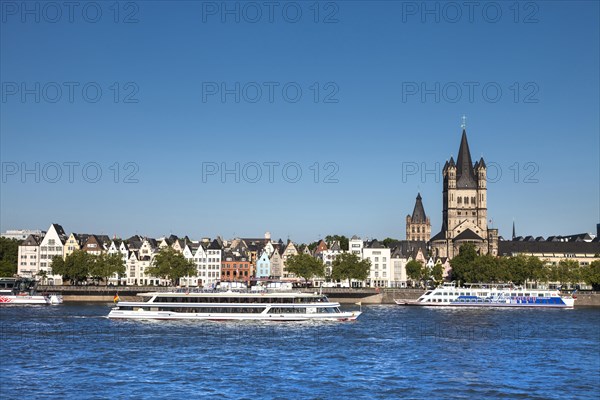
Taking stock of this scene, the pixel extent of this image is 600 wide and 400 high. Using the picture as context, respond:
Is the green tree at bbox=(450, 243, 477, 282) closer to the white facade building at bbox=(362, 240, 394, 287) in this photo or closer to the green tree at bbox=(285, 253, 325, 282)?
the white facade building at bbox=(362, 240, 394, 287)

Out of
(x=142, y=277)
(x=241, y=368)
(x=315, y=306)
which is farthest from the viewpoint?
(x=142, y=277)

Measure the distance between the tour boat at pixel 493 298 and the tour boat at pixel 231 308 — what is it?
1653 inches

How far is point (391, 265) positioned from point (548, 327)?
302 ft

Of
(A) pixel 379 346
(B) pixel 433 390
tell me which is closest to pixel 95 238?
(A) pixel 379 346

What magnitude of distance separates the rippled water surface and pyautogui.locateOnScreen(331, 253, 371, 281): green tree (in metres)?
66.9

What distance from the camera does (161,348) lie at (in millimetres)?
67500

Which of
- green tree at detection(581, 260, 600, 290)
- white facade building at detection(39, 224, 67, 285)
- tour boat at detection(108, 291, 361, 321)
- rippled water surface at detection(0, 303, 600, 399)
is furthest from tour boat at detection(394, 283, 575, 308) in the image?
white facade building at detection(39, 224, 67, 285)

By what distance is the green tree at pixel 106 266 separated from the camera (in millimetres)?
157000

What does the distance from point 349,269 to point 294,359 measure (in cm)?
10330

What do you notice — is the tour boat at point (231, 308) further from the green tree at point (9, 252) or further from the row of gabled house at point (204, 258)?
the green tree at point (9, 252)

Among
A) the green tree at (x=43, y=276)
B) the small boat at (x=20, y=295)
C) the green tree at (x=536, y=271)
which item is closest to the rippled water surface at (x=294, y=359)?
the small boat at (x=20, y=295)

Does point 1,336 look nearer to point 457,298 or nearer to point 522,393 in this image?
point 522,393

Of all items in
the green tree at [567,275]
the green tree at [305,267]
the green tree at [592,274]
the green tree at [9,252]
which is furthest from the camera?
the green tree at [9,252]

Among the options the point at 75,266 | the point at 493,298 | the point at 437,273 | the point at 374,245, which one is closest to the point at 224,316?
the point at 493,298
